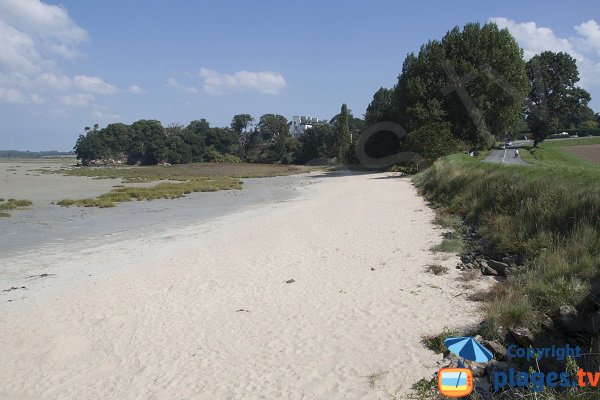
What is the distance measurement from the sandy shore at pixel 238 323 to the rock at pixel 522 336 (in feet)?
3.38

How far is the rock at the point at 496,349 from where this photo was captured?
5.24 metres

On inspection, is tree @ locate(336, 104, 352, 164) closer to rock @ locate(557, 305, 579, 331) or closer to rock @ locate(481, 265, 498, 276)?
rock @ locate(481, 265, 498, 276)

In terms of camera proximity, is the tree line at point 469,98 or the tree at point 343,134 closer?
the tree line at point 469,98

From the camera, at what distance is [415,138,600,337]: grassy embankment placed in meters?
6.26

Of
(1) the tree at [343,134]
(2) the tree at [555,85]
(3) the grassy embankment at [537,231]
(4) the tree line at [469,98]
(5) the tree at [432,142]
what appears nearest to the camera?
(3) the grassy embankment at [537,231]

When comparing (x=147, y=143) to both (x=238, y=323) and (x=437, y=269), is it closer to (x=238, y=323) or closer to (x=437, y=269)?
(x=437, y=269)

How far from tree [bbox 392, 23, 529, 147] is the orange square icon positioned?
40.5 metres

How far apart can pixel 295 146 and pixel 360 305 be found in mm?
103360

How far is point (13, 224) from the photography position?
22.4 meters

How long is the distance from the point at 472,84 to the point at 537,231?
3875cm

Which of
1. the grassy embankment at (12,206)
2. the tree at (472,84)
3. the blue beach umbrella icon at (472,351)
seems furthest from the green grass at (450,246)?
the tree at (472,84)

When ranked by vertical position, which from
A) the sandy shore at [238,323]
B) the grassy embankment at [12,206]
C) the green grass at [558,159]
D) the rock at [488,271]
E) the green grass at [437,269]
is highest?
the green grass at [558,159]

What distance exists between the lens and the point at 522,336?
17.8 feet

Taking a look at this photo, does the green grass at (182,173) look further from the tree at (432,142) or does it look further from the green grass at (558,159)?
the green grass at (558,159)
